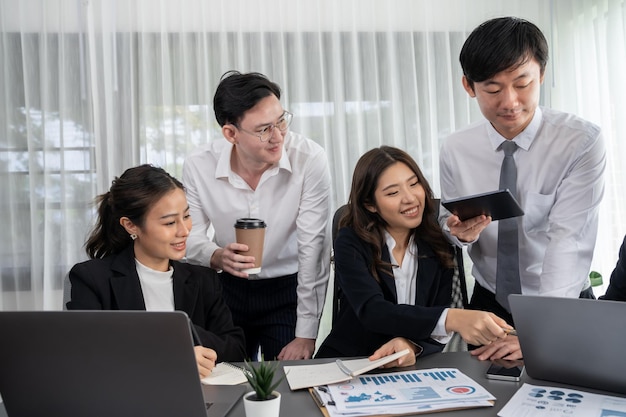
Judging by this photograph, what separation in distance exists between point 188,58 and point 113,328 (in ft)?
9.91

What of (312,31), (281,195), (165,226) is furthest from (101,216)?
(312,31)

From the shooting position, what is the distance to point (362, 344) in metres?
2.06

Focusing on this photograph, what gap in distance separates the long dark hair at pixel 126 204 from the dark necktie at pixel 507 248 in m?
1.07

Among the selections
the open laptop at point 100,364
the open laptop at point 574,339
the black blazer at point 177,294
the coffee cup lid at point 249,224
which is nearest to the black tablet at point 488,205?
the open laptop at point 574,339

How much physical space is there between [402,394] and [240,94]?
4.20ft

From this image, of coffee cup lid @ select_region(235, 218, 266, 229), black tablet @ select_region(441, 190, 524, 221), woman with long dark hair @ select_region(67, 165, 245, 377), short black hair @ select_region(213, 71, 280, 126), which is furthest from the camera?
short black hair @ select_region(213, 71, 280, 126)

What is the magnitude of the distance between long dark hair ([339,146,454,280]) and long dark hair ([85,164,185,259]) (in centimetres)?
59

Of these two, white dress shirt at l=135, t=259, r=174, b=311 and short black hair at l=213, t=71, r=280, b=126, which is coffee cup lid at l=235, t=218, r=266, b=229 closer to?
white dress shirt at l=135, t=259, r=174, b=311

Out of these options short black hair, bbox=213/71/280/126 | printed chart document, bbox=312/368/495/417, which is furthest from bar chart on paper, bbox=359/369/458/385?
short black hair, bbox=213/71/280/126

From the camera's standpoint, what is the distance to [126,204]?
209 centimetres

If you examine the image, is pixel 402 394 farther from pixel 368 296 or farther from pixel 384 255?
pixel 384 255

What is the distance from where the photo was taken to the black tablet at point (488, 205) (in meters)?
1.68

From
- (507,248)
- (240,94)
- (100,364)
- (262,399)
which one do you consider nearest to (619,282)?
(507,248)

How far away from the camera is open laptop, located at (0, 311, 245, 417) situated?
3.88 feet
